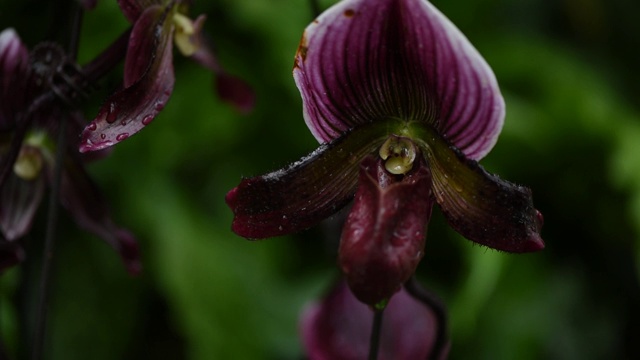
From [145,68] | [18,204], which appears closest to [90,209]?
[18,204]

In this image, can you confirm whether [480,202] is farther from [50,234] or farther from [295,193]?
[50,234]

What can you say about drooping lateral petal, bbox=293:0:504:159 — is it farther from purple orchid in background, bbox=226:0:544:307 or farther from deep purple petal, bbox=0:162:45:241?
deep purple petal, bbox=0:162:45:241

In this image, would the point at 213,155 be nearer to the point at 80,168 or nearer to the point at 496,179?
the point at 80,168

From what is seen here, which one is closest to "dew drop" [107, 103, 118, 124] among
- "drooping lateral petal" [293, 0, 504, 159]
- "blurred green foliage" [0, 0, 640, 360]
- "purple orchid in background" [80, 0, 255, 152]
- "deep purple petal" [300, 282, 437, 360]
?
"purple orchid in background" [80, 0, 255, 152]

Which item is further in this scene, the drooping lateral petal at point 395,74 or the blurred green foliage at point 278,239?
the blurred green foliage at point 278,239

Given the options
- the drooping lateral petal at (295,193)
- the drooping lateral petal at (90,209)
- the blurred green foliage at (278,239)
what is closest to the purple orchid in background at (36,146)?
the drooping lateral petal at (90,209)

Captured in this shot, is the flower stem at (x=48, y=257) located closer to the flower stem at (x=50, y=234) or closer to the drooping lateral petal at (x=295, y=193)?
the flower stem at (x=50, y=234)
